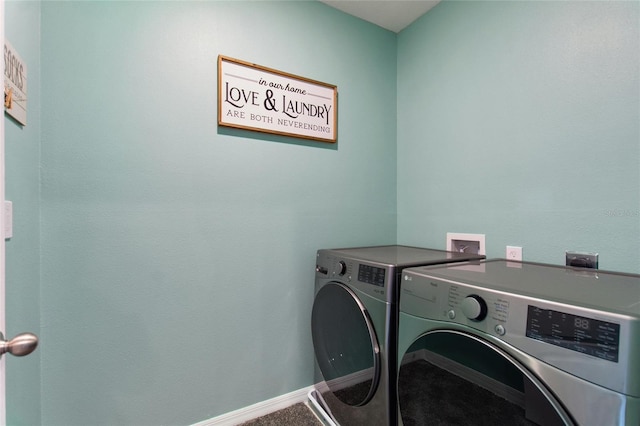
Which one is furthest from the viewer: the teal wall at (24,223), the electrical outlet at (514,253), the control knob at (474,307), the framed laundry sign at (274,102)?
the framed laundry sign at (274,102)

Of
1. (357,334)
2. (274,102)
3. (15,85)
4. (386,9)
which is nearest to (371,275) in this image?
(357,334)

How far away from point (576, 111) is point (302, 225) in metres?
1.35

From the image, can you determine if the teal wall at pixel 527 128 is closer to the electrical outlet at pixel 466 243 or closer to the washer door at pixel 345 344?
the electrical outlet at pixel 466 243

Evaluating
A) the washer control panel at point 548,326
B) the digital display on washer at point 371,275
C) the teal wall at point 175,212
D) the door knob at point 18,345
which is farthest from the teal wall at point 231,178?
the washer control panel at point 548,326

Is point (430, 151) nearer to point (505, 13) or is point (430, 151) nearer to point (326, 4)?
point (505, 13)

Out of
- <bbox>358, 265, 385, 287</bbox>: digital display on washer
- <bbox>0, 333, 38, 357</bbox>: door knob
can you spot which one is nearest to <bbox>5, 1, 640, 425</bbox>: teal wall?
<bbox>0, 333, 38, 357</bbox>: door knob

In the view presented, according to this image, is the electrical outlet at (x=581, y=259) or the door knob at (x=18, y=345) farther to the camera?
the electrical outlet at (x=581, y=259)

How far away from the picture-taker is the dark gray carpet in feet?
4.78

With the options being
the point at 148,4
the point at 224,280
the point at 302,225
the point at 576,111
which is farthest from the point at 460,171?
the point at 148,4

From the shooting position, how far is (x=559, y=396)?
1.98 feet

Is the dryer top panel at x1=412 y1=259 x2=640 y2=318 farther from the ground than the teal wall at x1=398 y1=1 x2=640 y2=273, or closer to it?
closer to it

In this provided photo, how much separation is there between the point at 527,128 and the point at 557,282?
0.79 meters

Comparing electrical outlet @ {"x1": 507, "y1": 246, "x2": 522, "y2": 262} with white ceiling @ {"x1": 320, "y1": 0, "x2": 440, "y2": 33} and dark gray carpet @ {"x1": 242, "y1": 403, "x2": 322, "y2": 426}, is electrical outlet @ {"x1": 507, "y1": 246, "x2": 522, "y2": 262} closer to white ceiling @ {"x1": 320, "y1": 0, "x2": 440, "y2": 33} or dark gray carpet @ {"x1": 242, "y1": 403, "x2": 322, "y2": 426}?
dark gray carpet @ {"x1": 242, "y1": 403, "x2": 322, "y2": 426}

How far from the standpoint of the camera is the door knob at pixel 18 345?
1.87 feet
